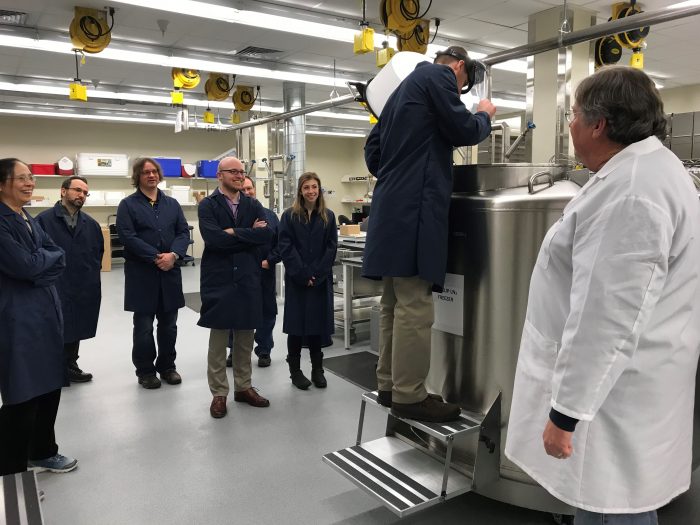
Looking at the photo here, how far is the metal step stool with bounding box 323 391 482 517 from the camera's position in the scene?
1.80m

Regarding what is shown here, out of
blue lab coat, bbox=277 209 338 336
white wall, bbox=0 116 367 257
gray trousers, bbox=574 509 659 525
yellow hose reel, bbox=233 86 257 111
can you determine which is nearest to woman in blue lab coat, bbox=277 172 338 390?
blue lab coat, bbox=277 209 338 336

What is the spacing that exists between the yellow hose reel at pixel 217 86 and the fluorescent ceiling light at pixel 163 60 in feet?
2.11

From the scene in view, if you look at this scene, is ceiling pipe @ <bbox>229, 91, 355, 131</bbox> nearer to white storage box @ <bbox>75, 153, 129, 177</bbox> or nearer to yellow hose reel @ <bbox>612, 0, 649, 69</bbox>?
yellow hose reel @ <bbox>612, 0, 649, 69</bbox>

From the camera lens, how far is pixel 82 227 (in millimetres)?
3543

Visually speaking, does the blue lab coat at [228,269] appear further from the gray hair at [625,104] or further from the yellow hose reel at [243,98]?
the yellow hose reel at [243,98]

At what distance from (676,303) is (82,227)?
3433 millimetres

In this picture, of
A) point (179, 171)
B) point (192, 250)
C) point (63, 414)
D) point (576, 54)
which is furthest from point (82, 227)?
point (192, 250)

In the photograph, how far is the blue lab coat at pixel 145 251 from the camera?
343 centimetres

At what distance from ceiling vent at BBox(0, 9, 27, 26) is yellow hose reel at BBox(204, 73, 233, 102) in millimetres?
2350

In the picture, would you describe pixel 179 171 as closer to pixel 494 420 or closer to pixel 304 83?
pixel 304 83

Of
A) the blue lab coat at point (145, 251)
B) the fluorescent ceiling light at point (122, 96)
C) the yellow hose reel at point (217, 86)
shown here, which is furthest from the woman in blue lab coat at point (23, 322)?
the fluorescent ceiling light at point (122, 96)

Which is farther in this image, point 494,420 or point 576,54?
point 576,54

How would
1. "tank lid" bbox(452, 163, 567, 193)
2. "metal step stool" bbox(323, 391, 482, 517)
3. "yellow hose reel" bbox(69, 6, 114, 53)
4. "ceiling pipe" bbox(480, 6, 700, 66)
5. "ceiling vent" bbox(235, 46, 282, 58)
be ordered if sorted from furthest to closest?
"ceiling vent" bbox(235, 46, 282, 58)
"yellow hose reel" bbox(69, 6, 114, 53)
"ceiling pipe" bbox(480, 6, 700, 66)
"tank lid" bbox(452, 163, 567, 193)
"metal step stool" bbox(323, 391, 482, 517)

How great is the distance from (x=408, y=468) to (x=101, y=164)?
10113 mm
